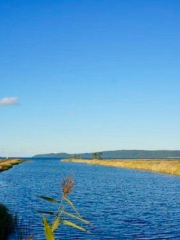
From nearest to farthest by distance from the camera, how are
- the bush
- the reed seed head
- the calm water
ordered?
the reed seed head < the bush < the calm water

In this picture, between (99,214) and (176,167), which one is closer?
(99,214)

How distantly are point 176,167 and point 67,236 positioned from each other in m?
57.2

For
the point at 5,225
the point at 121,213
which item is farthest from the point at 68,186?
the point at 121,213

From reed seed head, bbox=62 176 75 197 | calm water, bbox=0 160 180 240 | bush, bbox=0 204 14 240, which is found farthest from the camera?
calm water, bbox=0 160 180 240

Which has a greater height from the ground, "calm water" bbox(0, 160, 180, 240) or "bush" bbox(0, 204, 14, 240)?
"bush" bbox(0, 204, 14, 240)

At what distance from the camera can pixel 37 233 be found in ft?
74.7

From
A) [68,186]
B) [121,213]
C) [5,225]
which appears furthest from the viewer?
[121,213]

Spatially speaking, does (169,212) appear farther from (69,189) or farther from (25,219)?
(69,189)

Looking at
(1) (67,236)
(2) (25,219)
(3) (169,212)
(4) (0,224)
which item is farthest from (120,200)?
(4) (0,224)

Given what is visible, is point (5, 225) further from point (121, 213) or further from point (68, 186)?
point (68, 186)

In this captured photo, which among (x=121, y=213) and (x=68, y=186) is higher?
(x=68, y=186)

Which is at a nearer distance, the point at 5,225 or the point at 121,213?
the point at 5,225

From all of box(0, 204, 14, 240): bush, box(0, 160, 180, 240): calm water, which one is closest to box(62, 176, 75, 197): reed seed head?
box(0, 204, 14, 240): bush

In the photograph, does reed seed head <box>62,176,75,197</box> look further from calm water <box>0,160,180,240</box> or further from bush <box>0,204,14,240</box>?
calm water <box>0,160,180,240</box>
